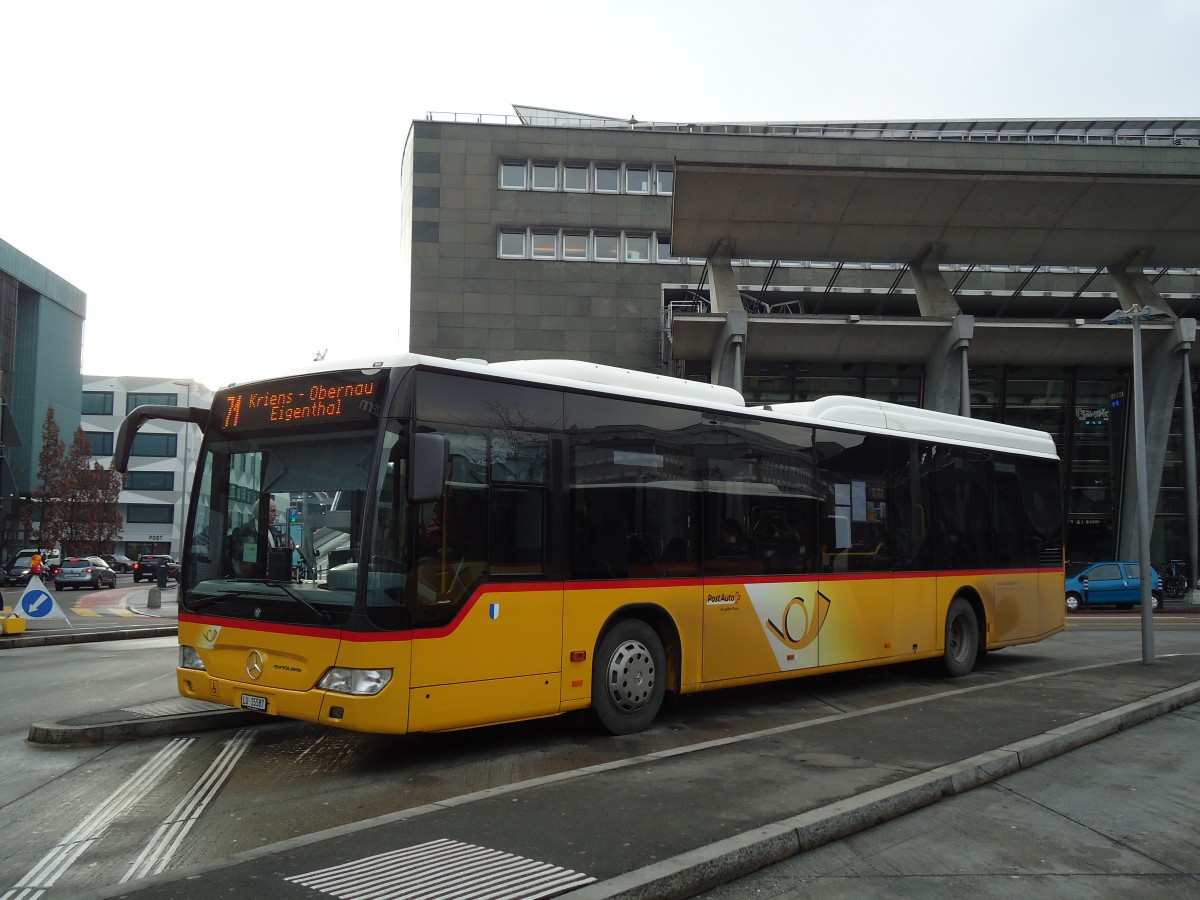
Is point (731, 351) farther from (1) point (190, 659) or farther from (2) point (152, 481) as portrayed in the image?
(2) point (152, 481)

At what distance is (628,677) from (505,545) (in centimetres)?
188

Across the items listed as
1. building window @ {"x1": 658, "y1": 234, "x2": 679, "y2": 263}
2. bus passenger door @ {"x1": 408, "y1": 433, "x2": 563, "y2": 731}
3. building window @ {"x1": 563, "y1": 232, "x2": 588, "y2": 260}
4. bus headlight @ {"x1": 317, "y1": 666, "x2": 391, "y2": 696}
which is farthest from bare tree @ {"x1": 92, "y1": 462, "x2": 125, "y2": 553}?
bus headlight @ {"x1": 317, "y1": 666, "x2": 391, "y2": 696}

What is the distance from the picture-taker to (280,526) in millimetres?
7531

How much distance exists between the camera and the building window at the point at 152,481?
9575cm

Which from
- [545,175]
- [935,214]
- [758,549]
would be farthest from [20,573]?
[758,549]

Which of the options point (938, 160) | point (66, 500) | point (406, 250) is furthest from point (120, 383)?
point (938, 160)

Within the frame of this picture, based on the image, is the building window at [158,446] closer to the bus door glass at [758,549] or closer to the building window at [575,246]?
the building window at [575,246]

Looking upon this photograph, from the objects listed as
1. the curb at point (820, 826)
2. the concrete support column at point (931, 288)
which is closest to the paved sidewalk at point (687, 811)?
the curb at point (820, 826)

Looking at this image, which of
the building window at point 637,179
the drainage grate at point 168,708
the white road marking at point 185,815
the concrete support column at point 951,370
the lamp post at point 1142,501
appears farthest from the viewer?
the building window at point 637,179

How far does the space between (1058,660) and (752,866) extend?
11.9 m

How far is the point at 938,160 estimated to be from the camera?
35562 millimetres

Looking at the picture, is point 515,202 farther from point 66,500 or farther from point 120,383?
point 120,383

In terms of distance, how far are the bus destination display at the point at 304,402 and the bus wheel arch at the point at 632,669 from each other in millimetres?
2830

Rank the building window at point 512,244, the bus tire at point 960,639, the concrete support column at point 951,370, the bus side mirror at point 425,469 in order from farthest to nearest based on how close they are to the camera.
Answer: the building window at point 512,244
the concrete support column at point 951,370
the bus tire at point 960,639
the bus side mirror at point 425,469
